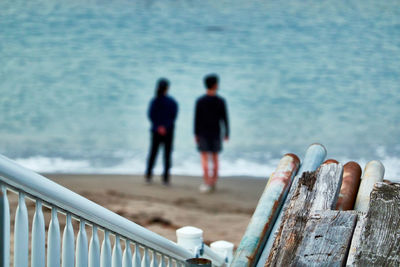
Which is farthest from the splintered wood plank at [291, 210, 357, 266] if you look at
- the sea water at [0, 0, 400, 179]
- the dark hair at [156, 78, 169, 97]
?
the sea water at [0, 0, 400, 179]

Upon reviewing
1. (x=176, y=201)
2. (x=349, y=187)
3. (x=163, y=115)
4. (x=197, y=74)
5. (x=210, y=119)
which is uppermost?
(x=197, y=74)

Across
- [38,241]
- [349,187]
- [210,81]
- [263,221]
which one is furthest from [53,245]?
[210,81]

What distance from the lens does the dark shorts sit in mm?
10000

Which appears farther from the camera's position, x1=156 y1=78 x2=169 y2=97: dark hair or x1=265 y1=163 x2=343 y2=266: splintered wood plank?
x1=156 y1=78 x2=169 y2=97: dark hair

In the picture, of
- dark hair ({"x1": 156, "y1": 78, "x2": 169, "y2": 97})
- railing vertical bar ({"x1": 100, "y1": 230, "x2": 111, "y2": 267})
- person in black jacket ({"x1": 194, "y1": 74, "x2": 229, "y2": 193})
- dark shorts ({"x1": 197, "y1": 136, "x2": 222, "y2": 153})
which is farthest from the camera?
dark hair ({"x1": 156, "y1": 78, "x2": 169, "y2": 97})

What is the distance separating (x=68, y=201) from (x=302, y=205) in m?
0.94

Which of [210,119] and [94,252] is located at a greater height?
[210,119]

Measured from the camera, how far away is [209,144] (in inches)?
394

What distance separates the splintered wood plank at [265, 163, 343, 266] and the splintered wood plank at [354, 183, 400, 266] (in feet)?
0.81

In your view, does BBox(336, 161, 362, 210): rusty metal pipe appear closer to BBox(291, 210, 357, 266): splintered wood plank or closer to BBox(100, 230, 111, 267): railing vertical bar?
BBox(291, 210, 357, 266): splintered wood plank

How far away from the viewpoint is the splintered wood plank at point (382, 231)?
183 cm

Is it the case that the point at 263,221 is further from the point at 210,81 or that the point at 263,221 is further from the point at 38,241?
the point at 210,81

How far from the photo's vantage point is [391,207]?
194cm

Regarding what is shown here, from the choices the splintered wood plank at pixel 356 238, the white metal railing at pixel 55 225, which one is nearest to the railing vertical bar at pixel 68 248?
the white metal railing at pixel 55 225
